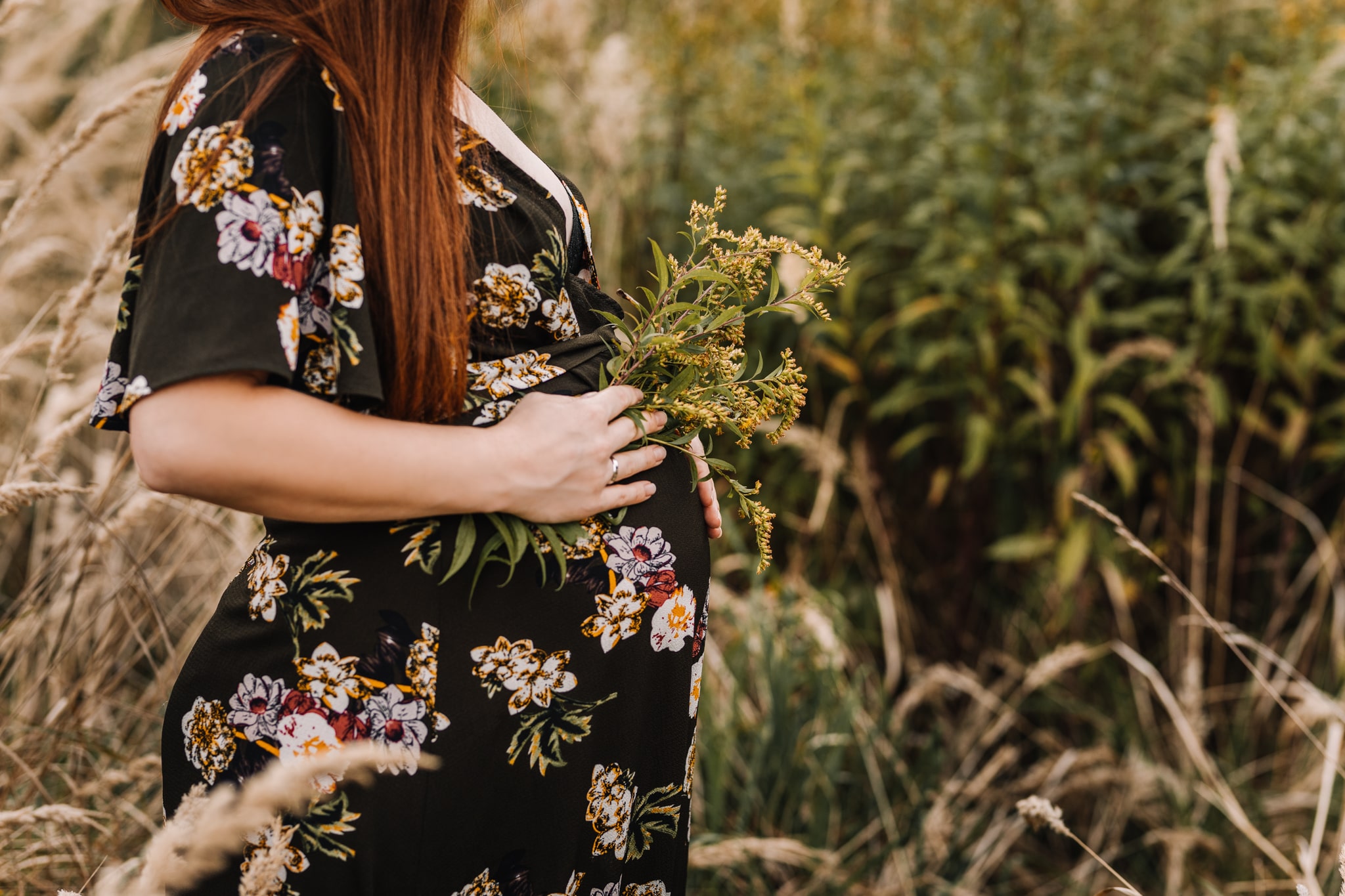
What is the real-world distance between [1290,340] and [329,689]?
273cm

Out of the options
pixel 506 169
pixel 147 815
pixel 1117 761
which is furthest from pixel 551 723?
pixel 1117 761

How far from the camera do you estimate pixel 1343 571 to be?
A: 2.68 metres

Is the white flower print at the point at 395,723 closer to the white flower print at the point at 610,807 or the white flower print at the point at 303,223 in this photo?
the white flower print at the point at 610,807

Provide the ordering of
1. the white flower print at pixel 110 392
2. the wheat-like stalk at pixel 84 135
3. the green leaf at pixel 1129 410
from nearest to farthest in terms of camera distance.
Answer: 1. the white flower print at pixel 110 392
2. the wheat-like stalk at pixel 84 135
3. the green leaf at pixel 1129 410

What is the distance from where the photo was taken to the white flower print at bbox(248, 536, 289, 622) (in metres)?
1.06

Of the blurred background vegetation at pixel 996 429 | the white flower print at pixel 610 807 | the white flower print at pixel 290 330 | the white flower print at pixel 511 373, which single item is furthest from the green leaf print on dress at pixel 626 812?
the blurred background vegetation at pixel 996 429

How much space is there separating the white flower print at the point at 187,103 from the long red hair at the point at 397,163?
30 mm

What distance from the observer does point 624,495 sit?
1152mm

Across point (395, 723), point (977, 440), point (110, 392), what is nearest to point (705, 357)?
point (395, 723)

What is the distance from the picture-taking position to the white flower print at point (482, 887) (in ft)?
3.54

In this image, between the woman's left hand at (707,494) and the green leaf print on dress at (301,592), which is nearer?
the green leaf print on dress at (301,592)

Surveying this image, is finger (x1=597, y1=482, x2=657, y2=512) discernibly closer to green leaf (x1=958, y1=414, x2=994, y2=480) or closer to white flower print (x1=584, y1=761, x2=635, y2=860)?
white flower print (x1=584, y1=761, x2=635, y2=860)

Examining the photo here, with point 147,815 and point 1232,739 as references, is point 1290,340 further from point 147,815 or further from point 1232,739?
point 147,815

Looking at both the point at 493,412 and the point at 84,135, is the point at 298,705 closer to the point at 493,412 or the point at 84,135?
the point at 493,412
